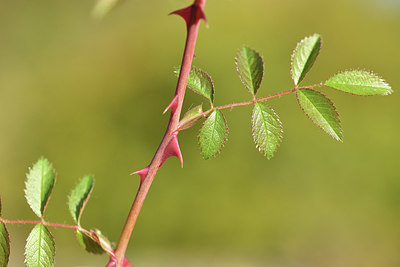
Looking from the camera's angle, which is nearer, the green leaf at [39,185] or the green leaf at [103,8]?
the green leaf at [103,8]

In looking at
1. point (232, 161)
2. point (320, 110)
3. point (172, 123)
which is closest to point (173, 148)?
point (172, 123)

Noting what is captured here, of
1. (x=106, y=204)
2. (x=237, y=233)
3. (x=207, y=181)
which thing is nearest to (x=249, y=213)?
(x=237, y=233)

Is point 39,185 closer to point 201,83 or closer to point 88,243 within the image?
point 88,243

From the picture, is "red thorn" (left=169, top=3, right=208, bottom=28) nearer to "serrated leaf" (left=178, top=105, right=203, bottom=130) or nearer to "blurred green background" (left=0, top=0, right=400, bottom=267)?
"serrated leaf" (left=178, top=105, right=203, bottom=130)

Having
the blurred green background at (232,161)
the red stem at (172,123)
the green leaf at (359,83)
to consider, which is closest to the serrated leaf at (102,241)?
the red stem at (172,123)

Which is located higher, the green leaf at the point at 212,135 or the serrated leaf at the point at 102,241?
the green leaf at the point at 212,135

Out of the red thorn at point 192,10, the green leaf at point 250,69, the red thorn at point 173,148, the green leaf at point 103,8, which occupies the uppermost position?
the green leaf at point 103,8

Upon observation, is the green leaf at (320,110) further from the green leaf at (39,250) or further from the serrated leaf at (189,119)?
the green leaf at (39,250)
